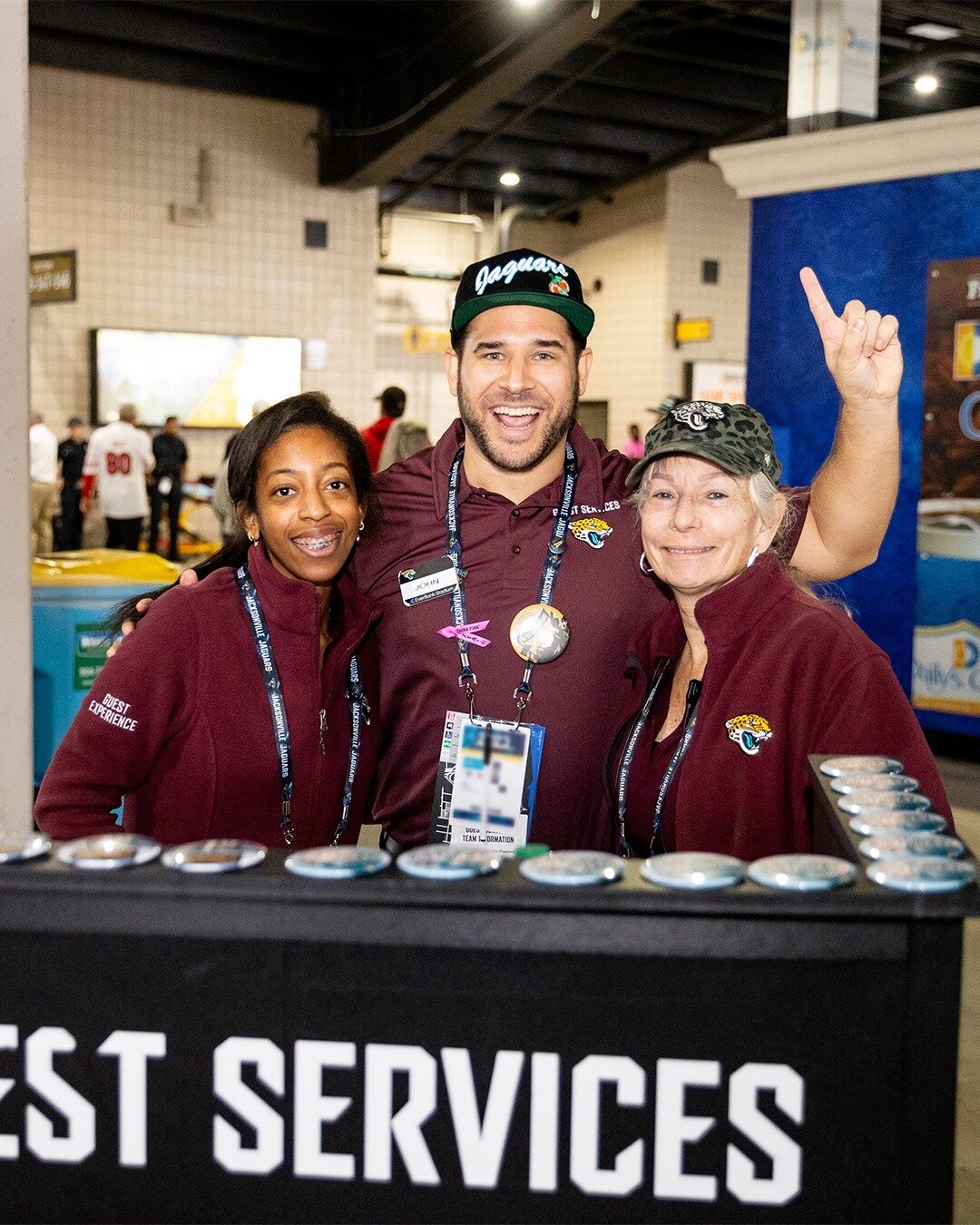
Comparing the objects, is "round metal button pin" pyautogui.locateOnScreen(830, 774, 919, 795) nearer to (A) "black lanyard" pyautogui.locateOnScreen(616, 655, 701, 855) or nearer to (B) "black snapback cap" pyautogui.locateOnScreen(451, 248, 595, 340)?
(A) "black lanyard" pyautogui.locateOnScreen(616, 655, 701, 855)

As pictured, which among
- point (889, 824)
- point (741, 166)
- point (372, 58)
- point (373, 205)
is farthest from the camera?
point (373, 205)

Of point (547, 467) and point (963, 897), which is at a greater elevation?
point (547, 467)

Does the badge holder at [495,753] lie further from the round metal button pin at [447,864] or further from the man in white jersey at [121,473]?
the man in white jersey at [121,473]

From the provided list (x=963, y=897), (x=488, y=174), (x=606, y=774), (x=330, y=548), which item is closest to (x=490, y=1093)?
(x=963, y=897)

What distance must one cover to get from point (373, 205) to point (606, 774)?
13.8 metres

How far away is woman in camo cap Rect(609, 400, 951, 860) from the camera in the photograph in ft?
5.68

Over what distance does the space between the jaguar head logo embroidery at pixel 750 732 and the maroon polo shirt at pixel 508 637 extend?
0.40 metres

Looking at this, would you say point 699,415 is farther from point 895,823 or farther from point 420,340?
point 420,340

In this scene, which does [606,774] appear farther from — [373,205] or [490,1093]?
[373,205]

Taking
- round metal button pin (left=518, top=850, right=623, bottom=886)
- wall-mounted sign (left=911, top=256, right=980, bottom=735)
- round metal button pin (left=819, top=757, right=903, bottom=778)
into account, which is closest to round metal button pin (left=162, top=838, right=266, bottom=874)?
round metal button pin (left=518, top=850, right=623, bottom=886)

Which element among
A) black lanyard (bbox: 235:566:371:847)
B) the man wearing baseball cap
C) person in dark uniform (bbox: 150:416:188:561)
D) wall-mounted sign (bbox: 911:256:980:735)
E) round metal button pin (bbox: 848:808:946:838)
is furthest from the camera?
person in dark uniform (bbox: 150:416:188:561)

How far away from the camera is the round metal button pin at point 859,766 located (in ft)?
4.48

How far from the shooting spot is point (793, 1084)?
1057 mm

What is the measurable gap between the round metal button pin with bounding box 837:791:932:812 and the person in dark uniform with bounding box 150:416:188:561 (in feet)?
39.3
